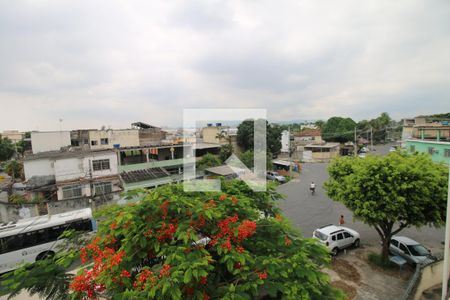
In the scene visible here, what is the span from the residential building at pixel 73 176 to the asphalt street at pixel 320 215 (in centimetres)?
1044

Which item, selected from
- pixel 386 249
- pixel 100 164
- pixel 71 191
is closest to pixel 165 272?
pixel 386 249

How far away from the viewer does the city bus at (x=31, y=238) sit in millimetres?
7598

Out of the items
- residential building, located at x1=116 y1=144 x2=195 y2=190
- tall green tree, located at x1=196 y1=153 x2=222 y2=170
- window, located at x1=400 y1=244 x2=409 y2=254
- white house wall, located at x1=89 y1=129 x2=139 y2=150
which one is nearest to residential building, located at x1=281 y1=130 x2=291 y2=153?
tall green tree, located at x1=196 y1=153 x2=222 y2=170

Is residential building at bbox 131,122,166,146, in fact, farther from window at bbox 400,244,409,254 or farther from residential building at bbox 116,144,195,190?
window at bbox 400,244,409,254

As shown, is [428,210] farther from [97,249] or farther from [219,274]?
[97,249]

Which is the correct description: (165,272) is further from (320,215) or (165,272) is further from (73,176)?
(73,176)

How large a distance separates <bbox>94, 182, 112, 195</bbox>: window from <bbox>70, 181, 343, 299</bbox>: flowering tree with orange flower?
1114cm

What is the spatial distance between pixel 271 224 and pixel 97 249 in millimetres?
2720

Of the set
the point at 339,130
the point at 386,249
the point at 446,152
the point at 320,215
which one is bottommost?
the point at 320,215

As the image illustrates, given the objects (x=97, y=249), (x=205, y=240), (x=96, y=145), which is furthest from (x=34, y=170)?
(x=205, y=240)

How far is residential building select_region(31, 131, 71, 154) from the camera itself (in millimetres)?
20453

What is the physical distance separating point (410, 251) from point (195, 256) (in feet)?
28.0

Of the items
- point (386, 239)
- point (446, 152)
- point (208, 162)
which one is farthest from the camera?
point (208, 162)

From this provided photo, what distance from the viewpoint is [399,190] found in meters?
6.31
